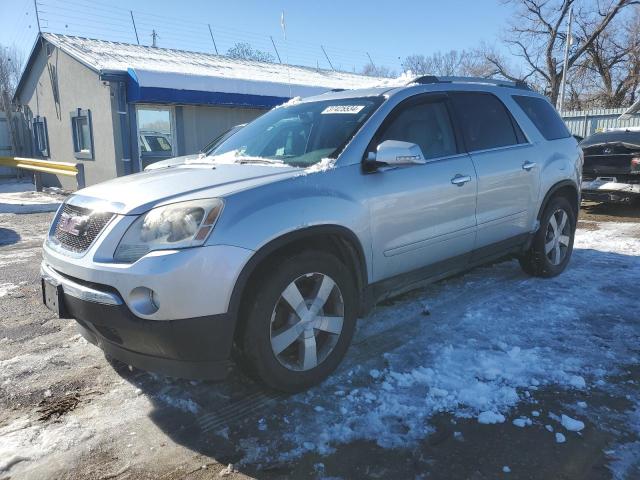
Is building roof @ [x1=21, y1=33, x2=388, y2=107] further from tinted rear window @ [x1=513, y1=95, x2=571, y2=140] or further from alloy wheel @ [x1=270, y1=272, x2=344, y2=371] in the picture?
alloy wheel @ [x1=270, y1=272, x2=344, y2=371]

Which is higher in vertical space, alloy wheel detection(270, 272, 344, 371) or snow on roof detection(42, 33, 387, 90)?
snow on roof detection(42, 33, 387, 90)

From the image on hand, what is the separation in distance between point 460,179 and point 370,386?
5.72ft

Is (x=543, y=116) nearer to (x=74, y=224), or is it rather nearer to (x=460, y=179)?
(x=460, y=179)

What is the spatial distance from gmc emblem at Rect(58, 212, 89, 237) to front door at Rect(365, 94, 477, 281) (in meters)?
1.72

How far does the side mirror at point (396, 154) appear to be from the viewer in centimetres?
325

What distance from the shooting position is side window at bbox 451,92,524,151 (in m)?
4.20

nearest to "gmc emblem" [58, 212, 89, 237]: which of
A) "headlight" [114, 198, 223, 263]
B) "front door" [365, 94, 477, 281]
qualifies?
"headlight" [114, 198, 223, 263]

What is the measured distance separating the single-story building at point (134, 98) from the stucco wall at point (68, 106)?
0.03m

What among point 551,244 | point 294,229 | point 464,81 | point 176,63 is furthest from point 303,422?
point 176,63

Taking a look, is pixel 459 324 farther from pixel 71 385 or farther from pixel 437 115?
pixel 71 385

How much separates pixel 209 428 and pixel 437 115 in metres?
2.81

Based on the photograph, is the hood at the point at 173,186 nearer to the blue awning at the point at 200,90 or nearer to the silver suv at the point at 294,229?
the silver suv at the point at 294,229

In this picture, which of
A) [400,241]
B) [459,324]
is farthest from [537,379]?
[400,241]

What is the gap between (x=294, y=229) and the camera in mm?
2883
